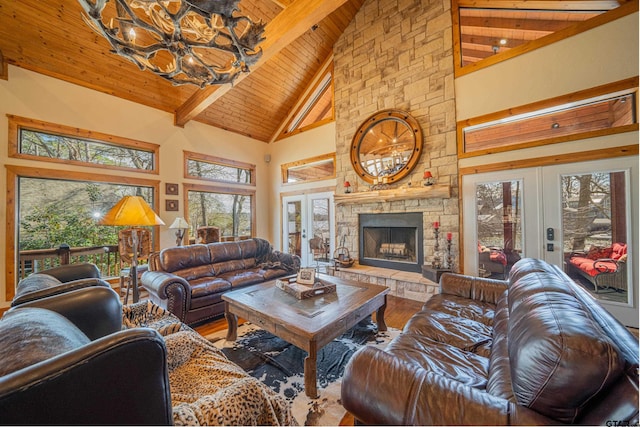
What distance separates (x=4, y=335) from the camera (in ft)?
2.72

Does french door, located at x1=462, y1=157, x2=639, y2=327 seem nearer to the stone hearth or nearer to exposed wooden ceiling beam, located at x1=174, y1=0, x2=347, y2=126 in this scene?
the stone hearth

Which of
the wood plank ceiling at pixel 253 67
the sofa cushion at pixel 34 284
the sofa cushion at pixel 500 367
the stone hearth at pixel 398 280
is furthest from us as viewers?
the stone hearth at pixel 398 280

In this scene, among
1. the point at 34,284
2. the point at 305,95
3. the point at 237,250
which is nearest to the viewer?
the point at 34,284

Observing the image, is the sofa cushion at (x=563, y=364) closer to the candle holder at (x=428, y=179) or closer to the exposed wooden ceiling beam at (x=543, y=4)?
the candle holder at (x=428, y=179)

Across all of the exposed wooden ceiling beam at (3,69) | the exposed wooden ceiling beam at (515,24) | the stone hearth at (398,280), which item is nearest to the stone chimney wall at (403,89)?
the exposed wooden ceiling beam at (515,24)

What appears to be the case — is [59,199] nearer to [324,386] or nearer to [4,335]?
[4,335]

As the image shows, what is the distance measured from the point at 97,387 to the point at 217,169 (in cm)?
577

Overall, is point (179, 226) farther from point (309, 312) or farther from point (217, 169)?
point (309, 312)

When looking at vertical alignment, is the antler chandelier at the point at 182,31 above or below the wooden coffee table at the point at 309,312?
above

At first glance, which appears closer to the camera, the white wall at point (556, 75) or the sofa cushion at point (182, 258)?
the white wall at point (556, 75)

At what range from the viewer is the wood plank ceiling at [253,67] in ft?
10.6

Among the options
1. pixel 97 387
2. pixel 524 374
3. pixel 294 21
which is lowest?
pixel 524 374

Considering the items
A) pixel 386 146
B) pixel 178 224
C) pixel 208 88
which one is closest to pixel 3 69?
pixel 208 88

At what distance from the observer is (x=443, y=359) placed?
144cm
